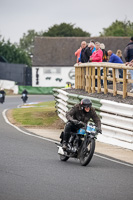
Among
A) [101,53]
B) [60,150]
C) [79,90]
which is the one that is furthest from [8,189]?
[79,90]

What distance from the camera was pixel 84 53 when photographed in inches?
874

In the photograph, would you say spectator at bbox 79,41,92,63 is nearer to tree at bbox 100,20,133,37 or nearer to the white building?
the white building

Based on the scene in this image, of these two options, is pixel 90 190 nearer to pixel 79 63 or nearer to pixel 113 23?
pixel 79 63

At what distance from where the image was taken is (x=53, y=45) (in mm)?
100562

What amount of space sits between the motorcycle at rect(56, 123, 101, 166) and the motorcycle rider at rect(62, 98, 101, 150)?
116 millimetres

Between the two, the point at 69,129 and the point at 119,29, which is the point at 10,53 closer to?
the point at 119,29

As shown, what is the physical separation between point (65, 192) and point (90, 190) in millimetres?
477

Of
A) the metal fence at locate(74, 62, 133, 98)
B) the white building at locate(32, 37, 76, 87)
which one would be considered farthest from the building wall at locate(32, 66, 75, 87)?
the metal fence at locate(74, 62, 133, 98)

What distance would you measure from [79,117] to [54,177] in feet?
8.37

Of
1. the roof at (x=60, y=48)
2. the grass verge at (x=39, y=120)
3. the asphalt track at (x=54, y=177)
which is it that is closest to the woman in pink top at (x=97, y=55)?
the grass verge at (x=39, y=120)

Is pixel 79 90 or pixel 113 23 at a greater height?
pixel 113 23

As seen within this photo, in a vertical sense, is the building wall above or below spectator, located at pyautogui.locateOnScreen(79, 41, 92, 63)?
below

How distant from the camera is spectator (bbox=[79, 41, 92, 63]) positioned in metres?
21.8

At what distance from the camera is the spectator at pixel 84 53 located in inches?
858
